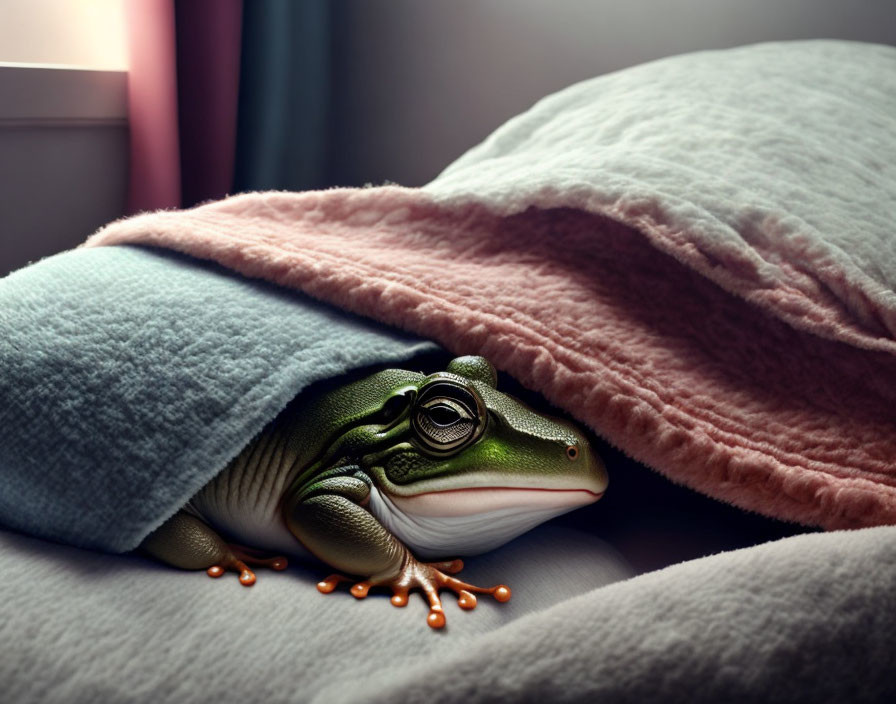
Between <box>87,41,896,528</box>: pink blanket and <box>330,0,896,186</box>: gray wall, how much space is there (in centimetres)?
74

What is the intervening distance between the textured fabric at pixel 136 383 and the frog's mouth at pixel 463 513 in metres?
0.11

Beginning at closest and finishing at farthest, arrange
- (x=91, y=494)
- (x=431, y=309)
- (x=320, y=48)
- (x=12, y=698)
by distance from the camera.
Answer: (x=12, y=698), (x=91, y=494), (x=431, y=309), (x=320, y=48)

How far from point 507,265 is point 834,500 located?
0.31 meters

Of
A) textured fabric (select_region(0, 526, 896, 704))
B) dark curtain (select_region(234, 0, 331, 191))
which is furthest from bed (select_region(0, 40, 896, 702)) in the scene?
dark curtain (select_region(234, 0, 331, 191))

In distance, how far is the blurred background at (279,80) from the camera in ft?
4.21

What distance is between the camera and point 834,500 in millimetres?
559

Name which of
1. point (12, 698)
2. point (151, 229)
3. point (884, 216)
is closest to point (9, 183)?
point (151, 229)

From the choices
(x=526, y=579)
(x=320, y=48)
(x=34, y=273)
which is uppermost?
(x=320, y=48)

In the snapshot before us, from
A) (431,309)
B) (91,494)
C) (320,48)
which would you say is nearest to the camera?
(91,494)

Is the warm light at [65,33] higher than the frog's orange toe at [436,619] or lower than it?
higher

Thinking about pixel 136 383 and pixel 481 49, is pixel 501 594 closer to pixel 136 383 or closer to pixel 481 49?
pixel 136 383

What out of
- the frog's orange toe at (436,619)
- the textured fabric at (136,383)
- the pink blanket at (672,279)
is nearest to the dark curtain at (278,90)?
the pink blanket at (672,279)

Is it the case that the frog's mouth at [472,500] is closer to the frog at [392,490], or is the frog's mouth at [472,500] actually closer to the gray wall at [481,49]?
the frog at [392,490]

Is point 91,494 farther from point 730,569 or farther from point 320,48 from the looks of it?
point 320,48
